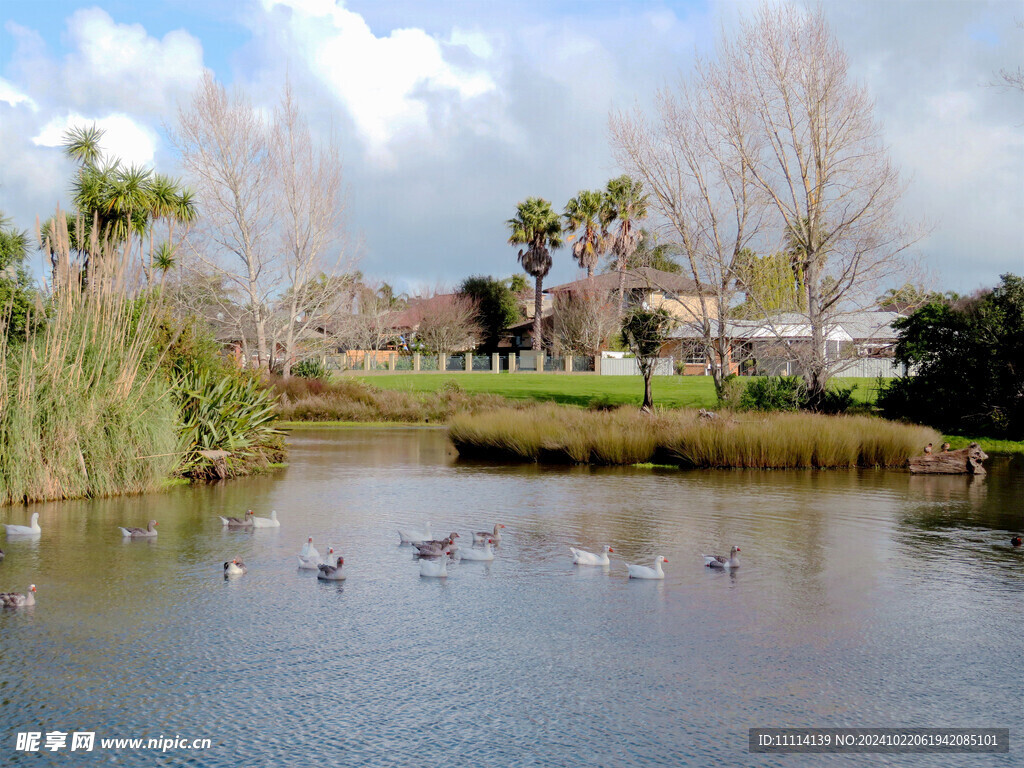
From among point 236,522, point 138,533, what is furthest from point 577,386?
point 138,533

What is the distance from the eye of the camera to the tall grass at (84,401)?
1537cm

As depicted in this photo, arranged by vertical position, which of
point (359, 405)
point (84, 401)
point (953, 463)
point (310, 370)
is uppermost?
point (310, 370)

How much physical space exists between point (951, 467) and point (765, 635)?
53.1 ft

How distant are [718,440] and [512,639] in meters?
15.7

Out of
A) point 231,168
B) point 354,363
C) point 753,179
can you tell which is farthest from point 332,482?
point 354,363

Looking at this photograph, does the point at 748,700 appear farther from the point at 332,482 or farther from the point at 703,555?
the point at 332,482

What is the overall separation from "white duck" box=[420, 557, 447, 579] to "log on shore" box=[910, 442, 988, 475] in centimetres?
1578

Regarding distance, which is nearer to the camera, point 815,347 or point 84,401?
point 84,401

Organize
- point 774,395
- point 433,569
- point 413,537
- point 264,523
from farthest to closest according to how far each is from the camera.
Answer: point 774,395
point 264,523
point 413,537
point 433,569

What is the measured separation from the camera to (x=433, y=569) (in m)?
10.8

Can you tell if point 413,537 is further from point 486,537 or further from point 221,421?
point 221,421

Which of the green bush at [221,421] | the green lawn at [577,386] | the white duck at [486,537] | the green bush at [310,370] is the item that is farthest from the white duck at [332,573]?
the green bush at [310,370]

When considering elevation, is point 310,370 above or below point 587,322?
below

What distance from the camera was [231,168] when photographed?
135ft
